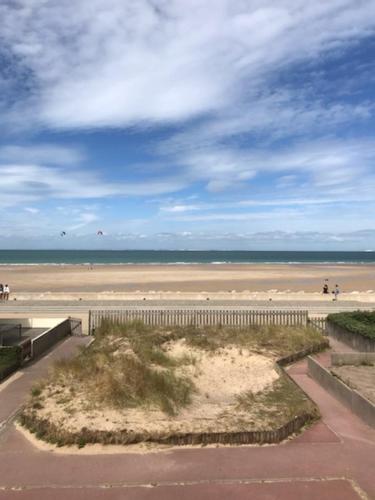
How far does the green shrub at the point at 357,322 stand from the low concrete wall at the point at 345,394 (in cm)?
418

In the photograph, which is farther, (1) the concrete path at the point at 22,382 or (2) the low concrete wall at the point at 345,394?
(1) the concrete path at the point at 22,382

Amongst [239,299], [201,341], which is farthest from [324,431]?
[239,299]

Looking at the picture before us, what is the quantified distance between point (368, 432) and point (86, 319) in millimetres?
15760

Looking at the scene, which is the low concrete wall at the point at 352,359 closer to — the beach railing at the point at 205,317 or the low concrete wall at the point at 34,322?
the beach railing at the point at 205,317

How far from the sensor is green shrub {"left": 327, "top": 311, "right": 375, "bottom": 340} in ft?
60.7

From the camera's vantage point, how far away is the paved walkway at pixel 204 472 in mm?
8172

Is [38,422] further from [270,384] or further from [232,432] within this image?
[270,384]

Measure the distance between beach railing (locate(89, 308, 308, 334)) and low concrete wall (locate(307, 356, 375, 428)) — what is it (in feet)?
25.3

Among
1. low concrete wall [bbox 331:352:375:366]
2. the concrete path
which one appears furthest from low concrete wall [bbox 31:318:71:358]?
low concrete wall [bbox 331:352:375:366]

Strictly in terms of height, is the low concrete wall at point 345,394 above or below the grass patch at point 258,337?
below

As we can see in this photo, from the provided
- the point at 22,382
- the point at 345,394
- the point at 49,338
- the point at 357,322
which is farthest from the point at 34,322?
the point at 345,394

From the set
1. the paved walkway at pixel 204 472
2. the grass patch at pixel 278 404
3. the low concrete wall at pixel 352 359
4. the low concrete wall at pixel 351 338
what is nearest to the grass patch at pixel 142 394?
the grass patch at pixel 278 404

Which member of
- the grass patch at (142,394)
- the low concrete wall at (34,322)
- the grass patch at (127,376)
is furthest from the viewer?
the low concrete wall at (34,322)

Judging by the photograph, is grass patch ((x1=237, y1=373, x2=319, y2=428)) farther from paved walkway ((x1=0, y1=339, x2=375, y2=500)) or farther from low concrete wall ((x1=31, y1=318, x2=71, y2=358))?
low concrete wall ((x1=31, y1=318, x2=71, y2=358))
